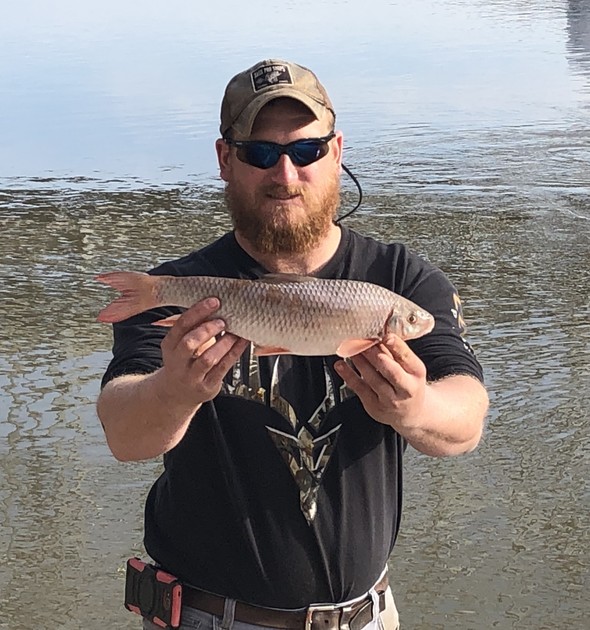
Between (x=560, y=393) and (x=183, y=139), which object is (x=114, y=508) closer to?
(x=560, y=393)

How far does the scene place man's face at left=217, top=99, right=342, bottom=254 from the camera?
3.39 metres

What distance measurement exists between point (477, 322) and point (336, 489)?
5796 millimetres

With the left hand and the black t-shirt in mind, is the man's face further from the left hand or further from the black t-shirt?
the left hand

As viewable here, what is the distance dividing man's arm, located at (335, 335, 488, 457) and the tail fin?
0.59 metres

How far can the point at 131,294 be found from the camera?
3.18 m

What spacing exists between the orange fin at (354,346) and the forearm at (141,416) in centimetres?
45

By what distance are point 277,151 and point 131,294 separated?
2.15 ft

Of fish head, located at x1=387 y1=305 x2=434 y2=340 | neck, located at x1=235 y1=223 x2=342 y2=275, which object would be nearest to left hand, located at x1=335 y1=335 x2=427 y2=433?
fish head, located at x1=387 y1=305 x2=434 y2=340

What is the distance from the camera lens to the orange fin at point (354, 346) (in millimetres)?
3002

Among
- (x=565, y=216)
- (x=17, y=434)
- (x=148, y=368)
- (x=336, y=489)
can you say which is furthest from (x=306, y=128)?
(x=565, y=216)

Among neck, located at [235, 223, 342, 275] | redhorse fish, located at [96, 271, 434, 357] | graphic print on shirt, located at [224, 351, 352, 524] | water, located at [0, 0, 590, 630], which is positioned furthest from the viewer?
water, located at [0, 0, 590, 630]

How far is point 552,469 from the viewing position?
21.8 feet

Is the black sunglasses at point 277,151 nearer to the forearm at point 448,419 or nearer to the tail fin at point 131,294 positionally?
the tail fin at point 131,294

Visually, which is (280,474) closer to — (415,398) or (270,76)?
(415,398)
